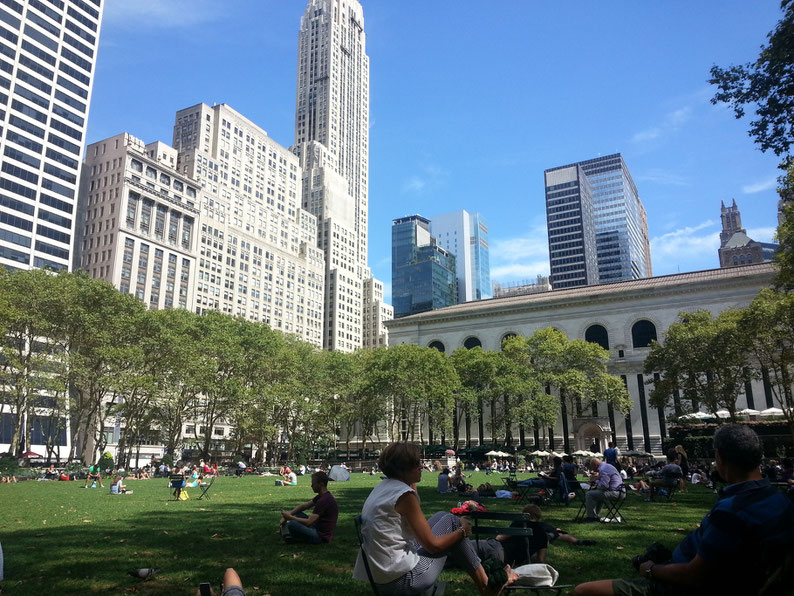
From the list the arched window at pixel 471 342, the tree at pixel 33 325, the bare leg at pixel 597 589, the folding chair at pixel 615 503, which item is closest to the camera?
the bare leg at pixel 597 589

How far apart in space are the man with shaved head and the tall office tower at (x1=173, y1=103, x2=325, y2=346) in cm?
9354

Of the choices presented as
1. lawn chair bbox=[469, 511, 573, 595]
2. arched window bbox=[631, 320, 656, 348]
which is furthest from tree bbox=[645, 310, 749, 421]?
lawn chair bbox=[469, 511, 573, 595]

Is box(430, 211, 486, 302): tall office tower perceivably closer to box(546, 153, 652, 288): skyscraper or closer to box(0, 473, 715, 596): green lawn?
box(546, 153, 652, 288): skyscraper

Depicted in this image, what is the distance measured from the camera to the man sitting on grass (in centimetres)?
352

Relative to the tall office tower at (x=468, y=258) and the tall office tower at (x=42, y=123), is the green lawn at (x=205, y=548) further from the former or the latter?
the tall office tower at (x=468, y=258)

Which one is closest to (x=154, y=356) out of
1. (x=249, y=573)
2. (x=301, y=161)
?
(x=249, y=573)

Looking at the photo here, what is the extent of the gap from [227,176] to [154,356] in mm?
78790

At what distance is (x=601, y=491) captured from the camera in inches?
481

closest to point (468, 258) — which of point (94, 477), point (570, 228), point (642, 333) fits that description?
point (570, 228)

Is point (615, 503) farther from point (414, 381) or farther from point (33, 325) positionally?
point (414, 381)

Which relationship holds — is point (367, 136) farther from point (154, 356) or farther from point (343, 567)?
point (343, 567)

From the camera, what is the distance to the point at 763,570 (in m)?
3.52

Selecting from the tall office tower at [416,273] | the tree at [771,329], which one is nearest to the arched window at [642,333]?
the tree at [771,329]

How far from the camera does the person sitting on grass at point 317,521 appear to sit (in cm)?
910
